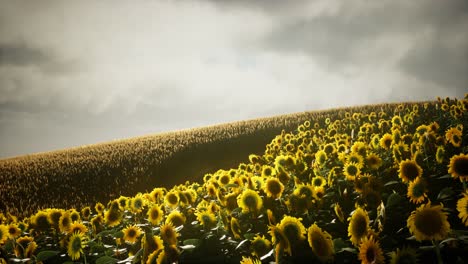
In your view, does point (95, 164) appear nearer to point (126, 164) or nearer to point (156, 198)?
point (126, 164)

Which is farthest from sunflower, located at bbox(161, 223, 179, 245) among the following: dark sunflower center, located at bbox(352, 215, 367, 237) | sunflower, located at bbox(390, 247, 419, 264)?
sunflower, located at bbox(390, 247, 419, 264)

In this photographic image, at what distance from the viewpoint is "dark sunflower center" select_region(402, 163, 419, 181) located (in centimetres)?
418

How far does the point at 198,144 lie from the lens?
24.5m

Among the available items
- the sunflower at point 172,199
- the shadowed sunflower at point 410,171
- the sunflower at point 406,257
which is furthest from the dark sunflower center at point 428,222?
the sunflower at point 172,199

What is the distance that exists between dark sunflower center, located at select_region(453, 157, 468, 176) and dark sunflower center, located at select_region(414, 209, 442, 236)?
1.63 m

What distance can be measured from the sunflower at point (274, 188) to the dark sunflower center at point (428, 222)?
1925 mm

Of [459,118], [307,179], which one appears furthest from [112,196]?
[459,118]

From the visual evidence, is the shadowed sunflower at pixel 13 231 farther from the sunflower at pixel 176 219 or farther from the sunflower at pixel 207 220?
the sunflower at pixel 207 220

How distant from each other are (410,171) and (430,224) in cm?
183

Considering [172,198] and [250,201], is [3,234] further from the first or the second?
[250,201]

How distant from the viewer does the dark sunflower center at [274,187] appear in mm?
4324

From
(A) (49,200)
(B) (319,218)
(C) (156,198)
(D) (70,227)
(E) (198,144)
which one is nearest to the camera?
(B) (319,218)

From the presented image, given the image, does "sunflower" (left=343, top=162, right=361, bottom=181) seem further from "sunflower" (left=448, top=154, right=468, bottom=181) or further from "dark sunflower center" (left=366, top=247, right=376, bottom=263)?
"dark sunflower center" (left=366, top=247, right=376, bottom=263)

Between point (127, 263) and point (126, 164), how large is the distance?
18.4 metres
